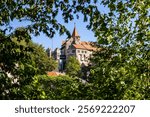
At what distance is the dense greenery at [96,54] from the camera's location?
9078mm

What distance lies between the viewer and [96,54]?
13227 millimetres

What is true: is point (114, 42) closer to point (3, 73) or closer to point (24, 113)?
point (3, 73)

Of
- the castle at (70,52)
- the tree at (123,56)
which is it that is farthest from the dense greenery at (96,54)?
the castle at (70,52)

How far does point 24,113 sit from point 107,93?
671cm

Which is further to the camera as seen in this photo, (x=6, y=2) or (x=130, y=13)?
(x=130, y=13)

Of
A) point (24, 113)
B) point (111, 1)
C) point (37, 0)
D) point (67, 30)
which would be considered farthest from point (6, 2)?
point (24, 113)

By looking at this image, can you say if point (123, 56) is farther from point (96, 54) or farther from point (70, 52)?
point (70, 52)

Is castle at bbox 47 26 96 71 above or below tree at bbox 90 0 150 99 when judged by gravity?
below

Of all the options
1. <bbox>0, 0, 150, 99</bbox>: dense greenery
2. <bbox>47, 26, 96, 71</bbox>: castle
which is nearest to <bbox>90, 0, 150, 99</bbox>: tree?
<bbox>0, 0, 150, 99</bbox>: dense greenery

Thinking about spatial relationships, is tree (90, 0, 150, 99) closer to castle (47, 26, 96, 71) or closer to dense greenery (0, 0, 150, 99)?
dense greenery (0, 0, 150, 99)

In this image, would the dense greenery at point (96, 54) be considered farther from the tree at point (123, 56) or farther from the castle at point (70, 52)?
the castle at point (70, 52)

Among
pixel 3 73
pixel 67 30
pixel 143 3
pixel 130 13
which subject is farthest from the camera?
pixel 130 13

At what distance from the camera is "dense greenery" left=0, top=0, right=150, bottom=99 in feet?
29.8

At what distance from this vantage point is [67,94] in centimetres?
1426
